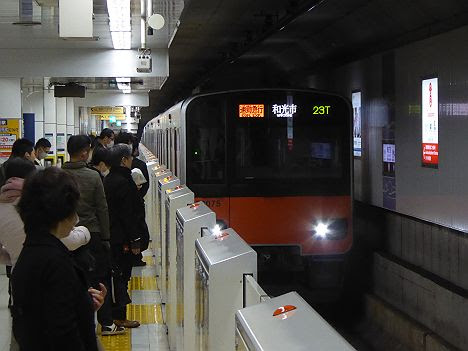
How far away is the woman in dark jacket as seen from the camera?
2.79m

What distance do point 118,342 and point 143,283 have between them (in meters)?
2.65

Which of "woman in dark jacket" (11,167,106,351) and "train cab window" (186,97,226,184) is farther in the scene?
"train cab window" (186,97,226,184)

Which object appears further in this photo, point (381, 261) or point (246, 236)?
point (381, 261)

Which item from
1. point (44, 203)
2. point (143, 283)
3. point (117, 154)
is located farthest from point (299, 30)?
point (44, 203)

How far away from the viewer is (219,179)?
8.98m

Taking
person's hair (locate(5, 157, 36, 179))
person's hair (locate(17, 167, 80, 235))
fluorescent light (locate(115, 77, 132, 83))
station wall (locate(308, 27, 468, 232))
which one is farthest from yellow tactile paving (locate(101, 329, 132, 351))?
fluorescent light (locate(115, 77, 132, 83))

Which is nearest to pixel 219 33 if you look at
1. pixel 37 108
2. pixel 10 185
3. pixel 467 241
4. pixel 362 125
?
A: pixel 362 125

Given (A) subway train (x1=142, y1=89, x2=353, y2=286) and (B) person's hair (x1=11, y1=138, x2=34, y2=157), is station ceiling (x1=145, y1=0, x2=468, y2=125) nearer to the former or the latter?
(A) subway train (x1=142, y1=89, x2=353, y2=286)

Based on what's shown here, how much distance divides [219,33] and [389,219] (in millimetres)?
4474

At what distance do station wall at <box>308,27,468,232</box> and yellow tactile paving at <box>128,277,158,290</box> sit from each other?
3.02 meters

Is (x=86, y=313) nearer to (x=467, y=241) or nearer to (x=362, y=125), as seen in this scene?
(x=467, y=241)

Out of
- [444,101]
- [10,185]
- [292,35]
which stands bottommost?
[10,185]

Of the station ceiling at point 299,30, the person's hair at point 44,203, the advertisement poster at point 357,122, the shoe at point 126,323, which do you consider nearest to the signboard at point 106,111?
the station ceiling at point 299,30

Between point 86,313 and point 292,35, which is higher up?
point 292,35
